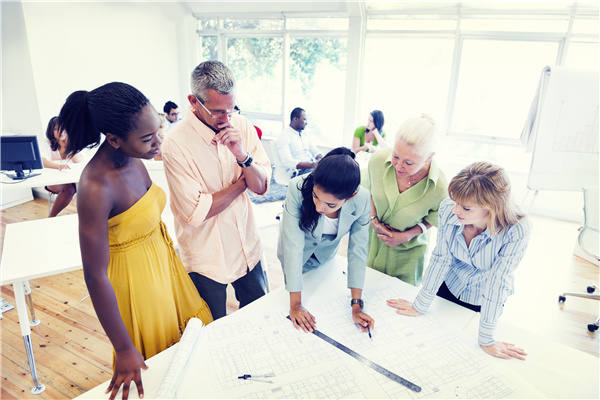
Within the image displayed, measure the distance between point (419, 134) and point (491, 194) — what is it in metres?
0.39

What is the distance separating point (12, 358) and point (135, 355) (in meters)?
1.96

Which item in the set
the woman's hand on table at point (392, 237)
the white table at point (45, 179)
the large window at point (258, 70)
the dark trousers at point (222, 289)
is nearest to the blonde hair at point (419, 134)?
the woman's hand on table at point (392, 237)

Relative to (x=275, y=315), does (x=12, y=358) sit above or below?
below

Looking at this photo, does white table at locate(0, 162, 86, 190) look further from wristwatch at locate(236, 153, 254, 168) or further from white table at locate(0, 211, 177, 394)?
wristwatch at locate(236, 153, 254, 168)

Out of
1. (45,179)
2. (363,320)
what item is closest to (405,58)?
(45,179)

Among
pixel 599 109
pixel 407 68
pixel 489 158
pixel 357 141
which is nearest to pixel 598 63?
pixel 599 109

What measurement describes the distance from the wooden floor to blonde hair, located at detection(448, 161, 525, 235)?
23.3 inches

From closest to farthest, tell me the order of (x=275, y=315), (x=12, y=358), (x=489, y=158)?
(x=275, y=315) → (x=12, y=358) → (x=489, y=158)

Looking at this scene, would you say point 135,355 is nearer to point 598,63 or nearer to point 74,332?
point 74,332

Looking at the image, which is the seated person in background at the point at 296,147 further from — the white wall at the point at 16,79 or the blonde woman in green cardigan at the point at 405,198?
the white wall at the point at 16,79

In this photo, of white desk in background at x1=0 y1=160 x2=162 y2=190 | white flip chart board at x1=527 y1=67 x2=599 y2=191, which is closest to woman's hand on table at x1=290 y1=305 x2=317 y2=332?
white desk in background at x1=0 y1=160 x2=162 y2=190

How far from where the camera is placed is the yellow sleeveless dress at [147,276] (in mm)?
1152

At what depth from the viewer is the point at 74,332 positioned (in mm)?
2576

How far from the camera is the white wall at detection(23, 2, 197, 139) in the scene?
4668mm
